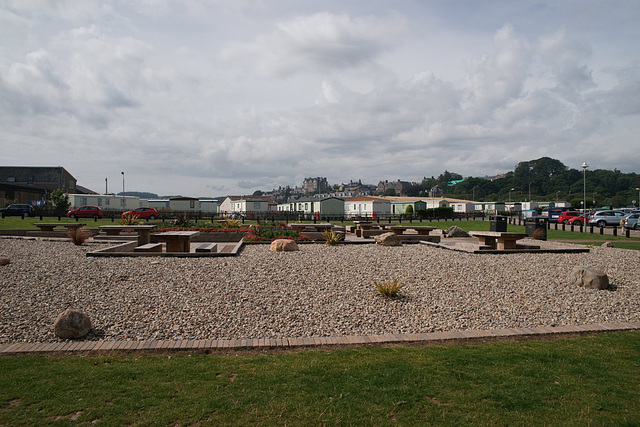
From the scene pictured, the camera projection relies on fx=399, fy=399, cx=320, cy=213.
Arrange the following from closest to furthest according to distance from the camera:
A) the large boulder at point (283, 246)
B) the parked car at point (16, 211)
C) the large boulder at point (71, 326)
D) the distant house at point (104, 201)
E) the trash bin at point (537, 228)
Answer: the large boulder at point (71, 326) < the large boulder at point (283, 246) < the trash bin at point (537, 228) < the parked car at point (16, 211) < the distant house at point (104, 201)

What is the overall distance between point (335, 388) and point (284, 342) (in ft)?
4.65

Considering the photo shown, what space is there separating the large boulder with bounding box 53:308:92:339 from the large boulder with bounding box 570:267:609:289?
8643 millimetres

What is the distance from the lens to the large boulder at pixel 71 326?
497cm

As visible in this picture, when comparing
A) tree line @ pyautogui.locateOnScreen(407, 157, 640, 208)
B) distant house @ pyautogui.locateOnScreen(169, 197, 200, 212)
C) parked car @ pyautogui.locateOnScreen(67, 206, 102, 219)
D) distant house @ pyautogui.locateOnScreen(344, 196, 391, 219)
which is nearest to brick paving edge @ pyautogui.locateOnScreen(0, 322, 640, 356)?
parked car @ pyautogui.locateOnScreen(67, 206, 102, 219)

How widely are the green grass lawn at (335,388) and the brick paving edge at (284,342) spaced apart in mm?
239

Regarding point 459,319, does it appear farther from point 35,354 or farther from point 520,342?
point 35,354

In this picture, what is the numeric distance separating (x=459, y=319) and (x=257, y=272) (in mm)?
4292

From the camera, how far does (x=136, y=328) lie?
541cm


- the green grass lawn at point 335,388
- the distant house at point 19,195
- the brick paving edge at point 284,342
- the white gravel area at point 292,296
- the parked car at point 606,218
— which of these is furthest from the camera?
the distant house at point 19,195

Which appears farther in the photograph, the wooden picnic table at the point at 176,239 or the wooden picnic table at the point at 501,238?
the wooden picnic table at the point at 501,238

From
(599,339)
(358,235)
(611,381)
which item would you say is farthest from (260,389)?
(358,235)

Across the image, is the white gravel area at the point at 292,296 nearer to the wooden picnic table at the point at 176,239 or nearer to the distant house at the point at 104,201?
the wooden picnic table at the point at 176,239

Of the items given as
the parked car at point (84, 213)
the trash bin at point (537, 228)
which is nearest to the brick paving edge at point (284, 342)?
the trash bin at point (537, 228)

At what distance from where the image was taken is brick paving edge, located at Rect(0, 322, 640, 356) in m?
4.66
